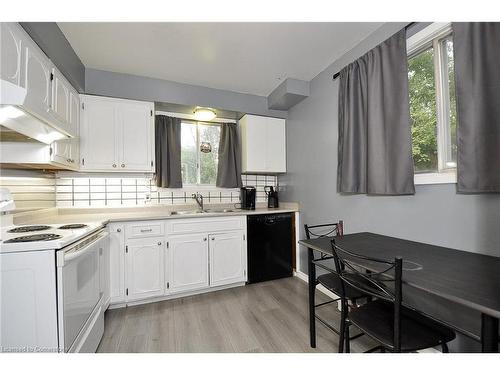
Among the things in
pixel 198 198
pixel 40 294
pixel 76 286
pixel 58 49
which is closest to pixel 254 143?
pixel 198 198

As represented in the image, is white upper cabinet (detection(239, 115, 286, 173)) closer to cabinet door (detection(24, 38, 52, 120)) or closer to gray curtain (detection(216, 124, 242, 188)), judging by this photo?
gray curtain (detection(216, 124, 242, 188))

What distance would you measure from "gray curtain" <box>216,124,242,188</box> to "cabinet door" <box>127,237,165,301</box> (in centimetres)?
120

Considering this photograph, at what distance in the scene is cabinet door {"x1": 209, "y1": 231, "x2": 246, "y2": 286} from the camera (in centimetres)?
248

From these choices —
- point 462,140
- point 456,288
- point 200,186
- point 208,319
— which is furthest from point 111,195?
point 462,140

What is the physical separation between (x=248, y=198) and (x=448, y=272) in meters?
2.29

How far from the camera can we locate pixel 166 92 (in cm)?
262

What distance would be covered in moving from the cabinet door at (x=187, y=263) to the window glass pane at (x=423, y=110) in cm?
214

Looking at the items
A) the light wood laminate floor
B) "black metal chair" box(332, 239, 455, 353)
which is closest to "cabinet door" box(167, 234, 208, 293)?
the light wood laminate floor

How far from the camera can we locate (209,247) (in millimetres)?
2475

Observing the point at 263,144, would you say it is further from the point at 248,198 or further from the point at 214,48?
the point at 214,48

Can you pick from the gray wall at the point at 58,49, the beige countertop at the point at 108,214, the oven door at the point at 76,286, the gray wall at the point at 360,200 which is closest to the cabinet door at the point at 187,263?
the beige countertop at the point at 108,214

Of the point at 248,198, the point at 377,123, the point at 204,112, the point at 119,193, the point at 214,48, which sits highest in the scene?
the point at 214,48

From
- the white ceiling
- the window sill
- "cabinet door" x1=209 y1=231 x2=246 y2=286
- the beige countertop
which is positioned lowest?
"cabinet door" x1=209 y1=231 x2=246 y2=286

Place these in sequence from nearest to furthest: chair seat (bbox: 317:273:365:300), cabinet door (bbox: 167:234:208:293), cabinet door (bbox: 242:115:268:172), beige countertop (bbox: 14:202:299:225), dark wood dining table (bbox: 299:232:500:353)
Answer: dark wood dining table (bbox: 299:232:500:353) < chair seat (bbox: 317:273:365:300) < beige countertop (bbox: 14:202:299:225) < cabinet door (bbox: 167:234:208:293) < cabinet door (bbox: 242:115:268:172)
